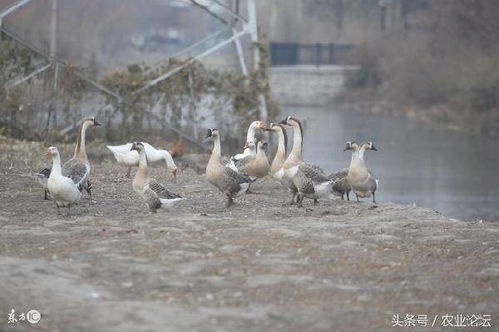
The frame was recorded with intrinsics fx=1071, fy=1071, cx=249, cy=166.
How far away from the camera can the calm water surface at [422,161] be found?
25.9m

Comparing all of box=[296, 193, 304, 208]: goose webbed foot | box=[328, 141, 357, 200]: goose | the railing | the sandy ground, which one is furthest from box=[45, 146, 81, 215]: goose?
the railing

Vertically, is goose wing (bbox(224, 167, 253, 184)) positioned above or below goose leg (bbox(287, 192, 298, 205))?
above

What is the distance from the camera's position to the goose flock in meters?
13.0

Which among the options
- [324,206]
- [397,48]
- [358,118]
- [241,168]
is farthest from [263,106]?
[397,48]

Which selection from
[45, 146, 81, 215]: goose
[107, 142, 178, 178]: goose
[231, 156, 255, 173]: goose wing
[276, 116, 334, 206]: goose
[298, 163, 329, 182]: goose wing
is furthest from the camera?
[107, 142, 178, 178]: goose

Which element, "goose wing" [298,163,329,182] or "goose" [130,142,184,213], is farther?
"goose wing" [298,163,329,182]

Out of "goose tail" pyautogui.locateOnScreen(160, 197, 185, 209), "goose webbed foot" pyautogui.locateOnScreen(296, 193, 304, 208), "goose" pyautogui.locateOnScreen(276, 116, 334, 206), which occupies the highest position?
"goose" pyautogui.locateOnScreen(276, 116, 334, 206)

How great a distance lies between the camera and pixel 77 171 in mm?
13664

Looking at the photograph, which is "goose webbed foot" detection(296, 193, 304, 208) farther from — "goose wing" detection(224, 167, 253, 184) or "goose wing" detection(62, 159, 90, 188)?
"goose wing" detection(62, 159, 90, 188)

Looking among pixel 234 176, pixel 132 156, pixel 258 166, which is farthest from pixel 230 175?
pixel 132 156

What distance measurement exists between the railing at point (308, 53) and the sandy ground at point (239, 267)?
172 feet

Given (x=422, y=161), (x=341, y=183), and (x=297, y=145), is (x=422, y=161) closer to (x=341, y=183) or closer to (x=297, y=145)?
(x=341, y=183)

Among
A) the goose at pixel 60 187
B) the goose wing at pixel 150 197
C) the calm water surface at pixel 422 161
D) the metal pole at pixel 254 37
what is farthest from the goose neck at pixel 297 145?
the metal pole at pixel 254 37

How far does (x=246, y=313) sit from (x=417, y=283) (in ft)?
5.97
